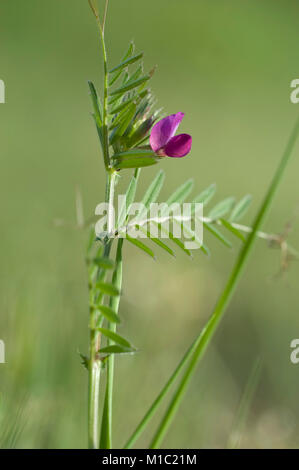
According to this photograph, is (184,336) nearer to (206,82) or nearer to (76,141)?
(76,141)

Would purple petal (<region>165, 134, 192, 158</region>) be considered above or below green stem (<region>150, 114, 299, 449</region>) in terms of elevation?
above

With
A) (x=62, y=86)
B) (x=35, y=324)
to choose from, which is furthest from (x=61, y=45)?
(x=35, y=324)

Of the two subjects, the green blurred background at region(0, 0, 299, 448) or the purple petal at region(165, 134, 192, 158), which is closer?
the purple petal at region(165, 134, 192, 158)

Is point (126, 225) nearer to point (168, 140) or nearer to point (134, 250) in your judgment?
point (168, 140)

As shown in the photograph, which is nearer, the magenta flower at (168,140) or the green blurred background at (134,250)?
the magenta flower at (168,140)

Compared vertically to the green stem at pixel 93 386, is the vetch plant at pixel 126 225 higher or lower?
higher
